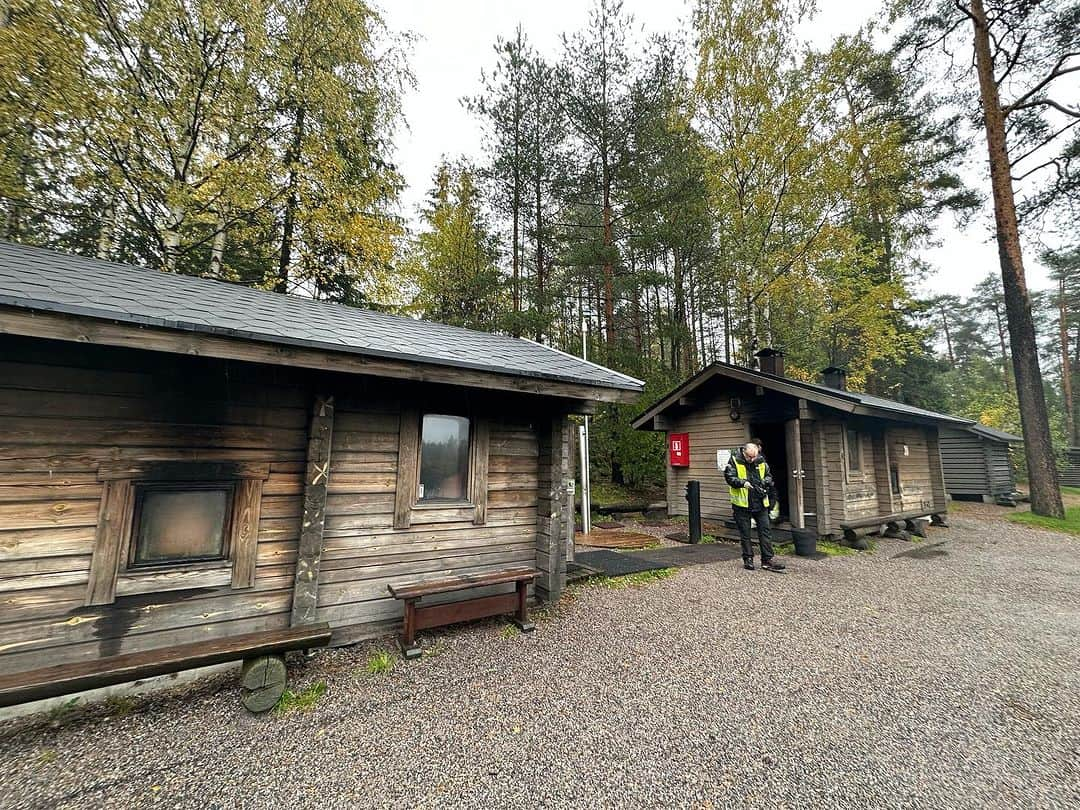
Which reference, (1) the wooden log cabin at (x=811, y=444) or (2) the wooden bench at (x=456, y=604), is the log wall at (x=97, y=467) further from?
(1) the wooden log cabin at (x=811, y=444)

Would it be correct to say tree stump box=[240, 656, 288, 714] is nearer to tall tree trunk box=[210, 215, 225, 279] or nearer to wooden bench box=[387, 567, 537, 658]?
wooden bench box=[387, 567, 537, 658]

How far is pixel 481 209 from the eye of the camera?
14.1m

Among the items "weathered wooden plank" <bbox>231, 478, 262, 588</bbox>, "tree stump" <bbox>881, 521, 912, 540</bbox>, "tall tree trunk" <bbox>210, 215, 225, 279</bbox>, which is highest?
"tall tree trunk" <bbox>210, 215, 225, 279</bbox>

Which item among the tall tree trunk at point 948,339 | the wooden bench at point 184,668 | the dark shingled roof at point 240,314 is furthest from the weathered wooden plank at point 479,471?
the tall tree trunk at point 948,339

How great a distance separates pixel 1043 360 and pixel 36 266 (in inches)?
1813

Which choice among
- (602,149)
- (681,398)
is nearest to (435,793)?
(681,398)

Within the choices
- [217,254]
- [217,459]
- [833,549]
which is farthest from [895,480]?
[217,254]

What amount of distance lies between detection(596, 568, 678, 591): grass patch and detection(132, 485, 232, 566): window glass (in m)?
4.34

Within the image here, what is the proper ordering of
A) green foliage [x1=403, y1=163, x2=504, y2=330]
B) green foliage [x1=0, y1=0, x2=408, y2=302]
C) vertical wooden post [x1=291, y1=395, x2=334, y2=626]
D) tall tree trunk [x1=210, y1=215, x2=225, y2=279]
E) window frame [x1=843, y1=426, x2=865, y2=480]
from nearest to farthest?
vertical wooden post [x1=291, y1=395, x2=334, y2=626] → green foliage [x1=0, y1=0, x2=408, y2=302] → window frame [x1=843, y1=426, x2=865, y2=480] → tall tree trunk [x1=210, y1=215, x2=225, y2=279] → green foliage [x1=403, y1=163, x2=504, y2=330]

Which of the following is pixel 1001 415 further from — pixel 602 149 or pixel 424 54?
pixel 424 54

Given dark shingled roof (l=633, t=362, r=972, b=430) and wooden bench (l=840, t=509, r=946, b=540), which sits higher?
dark shingled roof (l=633, t=362, r=972, b=430)

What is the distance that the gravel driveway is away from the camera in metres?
2.10

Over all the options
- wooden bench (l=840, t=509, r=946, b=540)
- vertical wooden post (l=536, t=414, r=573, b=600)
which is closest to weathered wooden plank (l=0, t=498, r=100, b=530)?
vertical wooden post (l=536, t=414, r=573, b=600)

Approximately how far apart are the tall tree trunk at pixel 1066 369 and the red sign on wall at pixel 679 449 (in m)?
30.8
